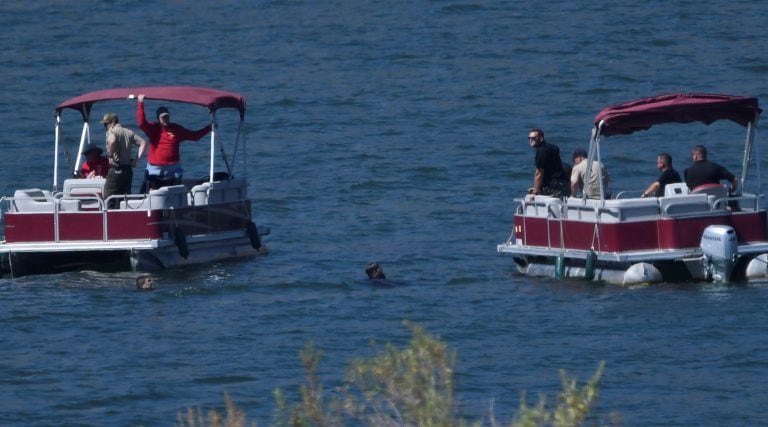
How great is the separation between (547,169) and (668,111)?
166 cm

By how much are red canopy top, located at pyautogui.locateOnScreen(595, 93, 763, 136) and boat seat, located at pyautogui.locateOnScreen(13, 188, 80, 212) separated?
602 cm

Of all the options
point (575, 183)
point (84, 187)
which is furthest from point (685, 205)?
point (84, 187)

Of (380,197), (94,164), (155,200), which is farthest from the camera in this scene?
(380,197)

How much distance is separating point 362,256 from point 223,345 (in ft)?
18.9

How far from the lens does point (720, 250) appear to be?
1742 cm

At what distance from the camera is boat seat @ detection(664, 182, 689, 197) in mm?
18500

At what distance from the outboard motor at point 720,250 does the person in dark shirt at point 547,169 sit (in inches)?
82.3

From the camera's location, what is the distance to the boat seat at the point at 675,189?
18.5 metres

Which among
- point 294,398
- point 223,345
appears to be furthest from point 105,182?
point 294,398

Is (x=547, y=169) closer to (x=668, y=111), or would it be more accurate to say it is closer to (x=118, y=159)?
(x=668, y=111)

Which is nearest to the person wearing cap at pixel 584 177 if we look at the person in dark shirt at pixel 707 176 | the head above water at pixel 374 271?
the person in dark shirt at pixel 707 176

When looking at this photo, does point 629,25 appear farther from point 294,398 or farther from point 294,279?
point 294,398

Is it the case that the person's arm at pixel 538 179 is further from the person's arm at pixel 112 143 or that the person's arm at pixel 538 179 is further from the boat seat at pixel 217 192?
the person's arm at pixel 112 143

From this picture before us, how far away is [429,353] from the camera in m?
8.38
